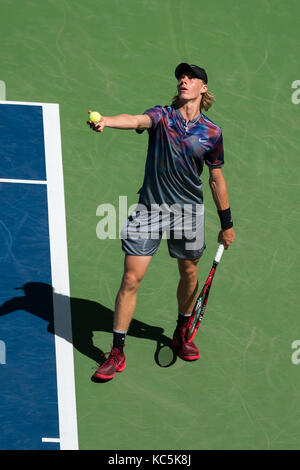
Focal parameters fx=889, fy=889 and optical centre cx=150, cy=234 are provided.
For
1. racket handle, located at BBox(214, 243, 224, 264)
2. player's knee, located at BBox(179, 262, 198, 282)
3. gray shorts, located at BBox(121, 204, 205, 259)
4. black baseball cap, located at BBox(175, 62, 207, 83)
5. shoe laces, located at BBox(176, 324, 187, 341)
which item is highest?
black baseball cap, located at BBox(175, 62, 207, 83)

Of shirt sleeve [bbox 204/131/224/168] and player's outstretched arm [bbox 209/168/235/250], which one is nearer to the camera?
shirt sleeve [bbox 204/131/224/168]

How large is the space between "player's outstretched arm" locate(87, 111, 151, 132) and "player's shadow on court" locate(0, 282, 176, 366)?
2.25m

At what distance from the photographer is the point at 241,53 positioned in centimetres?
1219

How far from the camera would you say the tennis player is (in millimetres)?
7703

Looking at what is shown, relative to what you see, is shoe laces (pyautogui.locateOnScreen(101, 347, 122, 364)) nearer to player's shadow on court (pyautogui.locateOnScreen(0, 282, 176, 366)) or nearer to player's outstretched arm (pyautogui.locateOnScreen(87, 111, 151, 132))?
player's shadow on court (pyautogui.locateOnScreen(0, 282, 176, 366))

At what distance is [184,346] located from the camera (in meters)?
8.55

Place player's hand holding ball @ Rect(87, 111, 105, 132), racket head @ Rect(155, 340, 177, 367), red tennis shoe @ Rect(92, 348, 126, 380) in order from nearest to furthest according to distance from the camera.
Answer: player's hand holding ball @ Rect(87, 111, 105, 132) < red tennis shoe @ Rect(92, 348, 126, 380) < racket head @ Rect(155, 340, 177, 367)

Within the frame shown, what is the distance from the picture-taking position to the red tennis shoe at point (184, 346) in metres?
8.55

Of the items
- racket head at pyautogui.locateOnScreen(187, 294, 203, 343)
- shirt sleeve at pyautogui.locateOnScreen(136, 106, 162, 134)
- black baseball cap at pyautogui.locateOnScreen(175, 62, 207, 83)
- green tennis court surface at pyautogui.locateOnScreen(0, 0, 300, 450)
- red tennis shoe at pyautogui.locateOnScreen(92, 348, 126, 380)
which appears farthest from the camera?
racket head at pyautogui.locateOnScreen(187, 294, 203, 343)

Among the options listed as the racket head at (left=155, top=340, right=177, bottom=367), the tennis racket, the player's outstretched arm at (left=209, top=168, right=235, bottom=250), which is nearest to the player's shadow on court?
the racket head at (left=155, top=340, right=177, bottom=367)

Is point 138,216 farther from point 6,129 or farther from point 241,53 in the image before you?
point 241,53

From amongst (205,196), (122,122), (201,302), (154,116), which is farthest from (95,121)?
(205,196)
